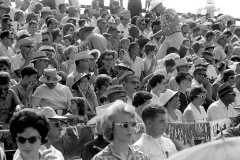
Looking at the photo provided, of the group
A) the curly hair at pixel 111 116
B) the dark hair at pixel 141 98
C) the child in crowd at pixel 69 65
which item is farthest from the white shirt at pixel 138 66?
the curly hair at pixel 111 116

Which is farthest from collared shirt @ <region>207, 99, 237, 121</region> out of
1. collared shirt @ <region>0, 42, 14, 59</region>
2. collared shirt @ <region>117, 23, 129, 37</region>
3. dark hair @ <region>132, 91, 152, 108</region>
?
collared shirt @ <region>117, 23, 129, 37</region>

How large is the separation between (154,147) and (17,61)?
5698 mm

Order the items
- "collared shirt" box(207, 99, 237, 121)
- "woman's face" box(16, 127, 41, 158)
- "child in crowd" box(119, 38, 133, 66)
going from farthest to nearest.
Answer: "child in crowd" box(119, 38, 133, 66)
"collared shirt" box(207, 99, 237, 121)
"woman's face" box(16, 127, 41, 158)

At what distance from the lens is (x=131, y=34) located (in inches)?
756

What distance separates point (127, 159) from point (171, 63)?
7774 mm

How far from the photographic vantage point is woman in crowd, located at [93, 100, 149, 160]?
6.71 meters

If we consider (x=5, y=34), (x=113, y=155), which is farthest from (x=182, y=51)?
(x=113, y=155)

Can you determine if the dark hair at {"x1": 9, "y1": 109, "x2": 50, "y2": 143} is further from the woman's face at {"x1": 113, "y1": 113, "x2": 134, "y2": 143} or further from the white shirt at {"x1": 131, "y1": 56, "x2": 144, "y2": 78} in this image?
the white shirt at {"x1": 131, "y1": 56, "x2": 144, "y2": 78}

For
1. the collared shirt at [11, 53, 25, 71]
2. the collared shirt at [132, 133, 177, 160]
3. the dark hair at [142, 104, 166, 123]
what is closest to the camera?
the collared shirt at [132, 133, 177, 160]

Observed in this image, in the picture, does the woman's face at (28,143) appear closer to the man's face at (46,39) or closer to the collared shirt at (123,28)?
the man's face at (46,39)

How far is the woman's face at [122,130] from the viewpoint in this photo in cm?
673

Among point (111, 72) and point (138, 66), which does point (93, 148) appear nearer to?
point (111, 72)

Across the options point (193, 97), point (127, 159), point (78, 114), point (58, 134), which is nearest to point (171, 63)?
point (193, 97)

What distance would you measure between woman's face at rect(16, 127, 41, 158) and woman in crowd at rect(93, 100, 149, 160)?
681mm
